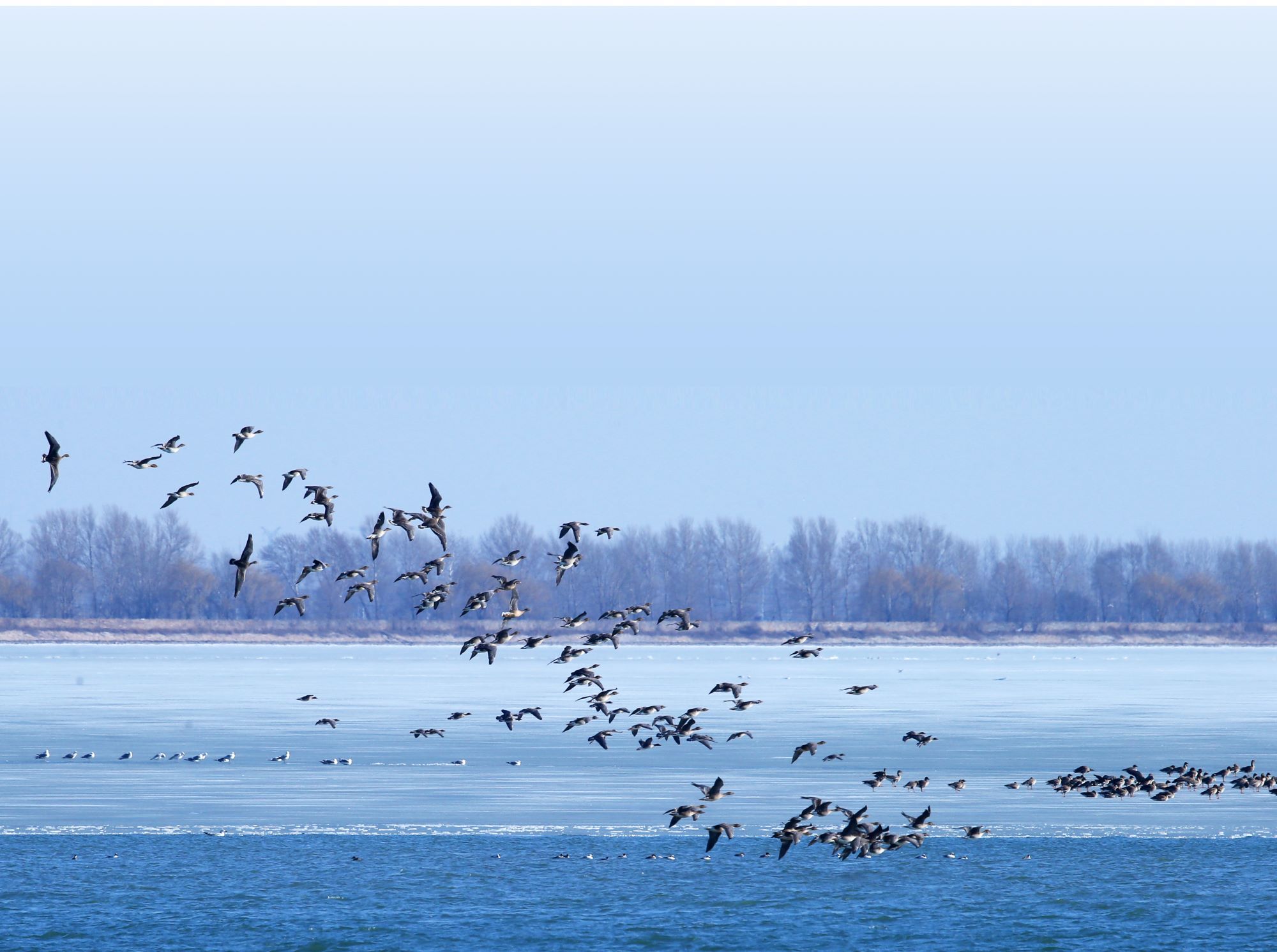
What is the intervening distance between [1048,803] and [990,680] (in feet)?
147

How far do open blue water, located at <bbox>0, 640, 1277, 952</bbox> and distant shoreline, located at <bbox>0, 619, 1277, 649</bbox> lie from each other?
84.1 meters

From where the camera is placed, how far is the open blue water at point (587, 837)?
2053 cm

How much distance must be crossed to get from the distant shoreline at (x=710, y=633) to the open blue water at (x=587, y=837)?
8413 centimetres

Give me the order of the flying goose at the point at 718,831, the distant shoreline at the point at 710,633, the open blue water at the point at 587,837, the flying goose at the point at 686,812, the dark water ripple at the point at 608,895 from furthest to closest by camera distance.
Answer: the distant shoreline at the point at 710,633, the flying goose at the point at 686,812, the flying goose at the point at 718,831, the open blue water at the point at 587,837, the dark water ripple at the point at 608,895

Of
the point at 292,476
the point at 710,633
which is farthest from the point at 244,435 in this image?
the point at 710,633

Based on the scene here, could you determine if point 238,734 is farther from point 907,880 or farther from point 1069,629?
point 1069,629

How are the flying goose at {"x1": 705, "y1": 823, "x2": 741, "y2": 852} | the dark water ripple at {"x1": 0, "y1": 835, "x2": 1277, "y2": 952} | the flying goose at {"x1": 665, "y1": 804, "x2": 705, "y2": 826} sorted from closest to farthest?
1. the dark water ripple at {"x1": 0, "y1": 835, "x2": 1277, "y2": 952}
2. the flying goose at {"x1": 705, "y1": 823, "x2": 741, "y2": 852}
3. the flying goose at {"x1": 665, "y1": 804, "x2": 705, "y2": 826}

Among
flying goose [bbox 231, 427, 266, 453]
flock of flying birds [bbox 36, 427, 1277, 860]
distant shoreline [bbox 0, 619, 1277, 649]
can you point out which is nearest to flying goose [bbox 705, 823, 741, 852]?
flock of flying birds [bbox 36, 427, 1277, 860]

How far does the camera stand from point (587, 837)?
25547mm

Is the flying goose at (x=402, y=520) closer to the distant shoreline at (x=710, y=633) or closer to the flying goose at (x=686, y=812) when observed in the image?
the flying goose at (x=686, y=812)

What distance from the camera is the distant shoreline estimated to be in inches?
5197

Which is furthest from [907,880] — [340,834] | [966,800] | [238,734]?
[238,734]

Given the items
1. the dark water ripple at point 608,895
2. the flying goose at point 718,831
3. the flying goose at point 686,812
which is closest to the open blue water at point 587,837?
the dark water ripple at point 608,895

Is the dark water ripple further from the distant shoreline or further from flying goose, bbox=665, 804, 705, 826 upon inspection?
the distant shoreline
